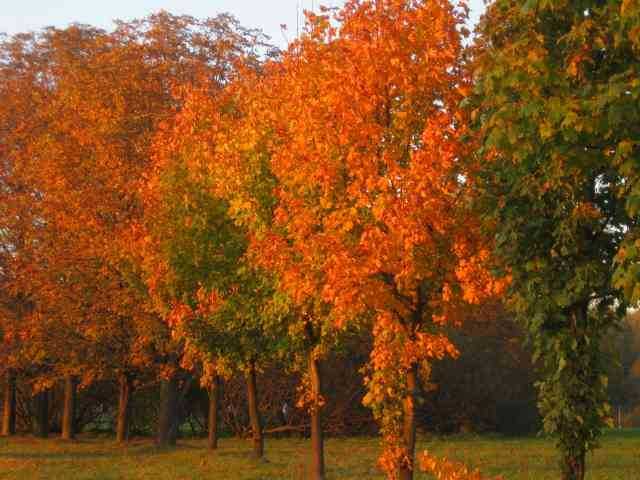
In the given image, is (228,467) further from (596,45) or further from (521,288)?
(596,45)

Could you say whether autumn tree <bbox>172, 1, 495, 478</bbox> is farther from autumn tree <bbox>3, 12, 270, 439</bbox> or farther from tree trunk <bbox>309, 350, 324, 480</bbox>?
autumn tree <bbox>3, 12, 270, 439</bbox>

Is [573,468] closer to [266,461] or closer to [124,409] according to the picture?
[266,461]

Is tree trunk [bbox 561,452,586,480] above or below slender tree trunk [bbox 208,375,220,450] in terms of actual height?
below

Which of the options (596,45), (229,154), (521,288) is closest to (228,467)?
(229,154)

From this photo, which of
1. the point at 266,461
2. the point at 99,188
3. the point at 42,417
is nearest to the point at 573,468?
the point at 266,461

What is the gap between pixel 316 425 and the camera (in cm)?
2286

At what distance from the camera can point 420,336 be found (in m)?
15.5

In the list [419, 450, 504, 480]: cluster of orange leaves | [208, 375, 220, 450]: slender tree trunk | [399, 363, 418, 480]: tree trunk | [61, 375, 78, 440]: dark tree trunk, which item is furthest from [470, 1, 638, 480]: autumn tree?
[61, 375, 78, 440]: dark tree trunk

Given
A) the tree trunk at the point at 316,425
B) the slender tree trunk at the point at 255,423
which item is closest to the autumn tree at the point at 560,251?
the tree trunk at the point at 316,425

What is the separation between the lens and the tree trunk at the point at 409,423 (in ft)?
53.3

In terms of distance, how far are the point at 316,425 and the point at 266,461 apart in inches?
162

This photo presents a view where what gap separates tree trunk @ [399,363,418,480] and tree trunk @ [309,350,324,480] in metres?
4.62

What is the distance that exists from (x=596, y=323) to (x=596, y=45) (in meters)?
4.61

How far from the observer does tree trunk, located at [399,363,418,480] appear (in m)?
16.2
